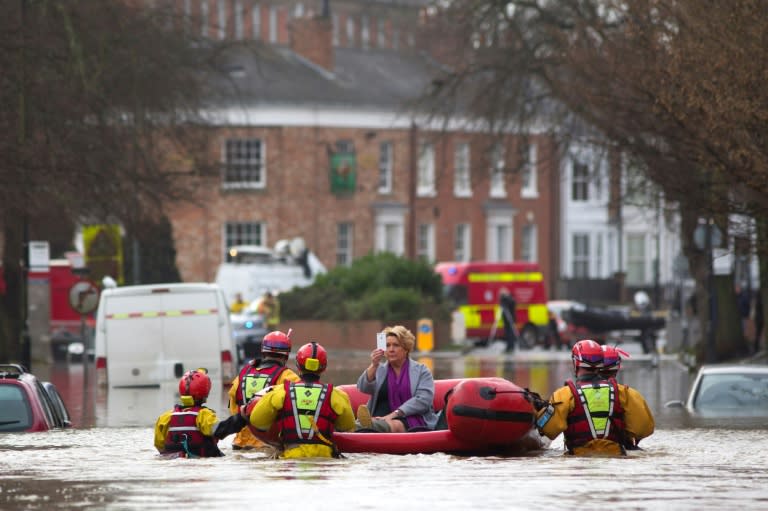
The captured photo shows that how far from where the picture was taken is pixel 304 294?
5375 cm

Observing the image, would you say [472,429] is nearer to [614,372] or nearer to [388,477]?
[614,372]

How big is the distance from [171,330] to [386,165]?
149 feet

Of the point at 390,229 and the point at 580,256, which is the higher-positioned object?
the point at 390,229

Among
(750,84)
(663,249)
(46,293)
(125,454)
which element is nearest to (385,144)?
(663,249)

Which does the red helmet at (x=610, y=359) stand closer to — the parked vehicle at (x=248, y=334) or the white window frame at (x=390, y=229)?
the parked vehicle at (x=248, y=334)

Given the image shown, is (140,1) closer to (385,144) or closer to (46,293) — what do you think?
(46,293)

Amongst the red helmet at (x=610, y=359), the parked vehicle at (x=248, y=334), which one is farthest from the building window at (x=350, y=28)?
the red helmet at (x=610, y=359)

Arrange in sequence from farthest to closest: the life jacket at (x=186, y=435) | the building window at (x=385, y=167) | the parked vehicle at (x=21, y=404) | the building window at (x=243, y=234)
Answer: the building window at (x=385, y=167)
the building window at (x=243, y=234)
the parked vehicle at (x=21, y=404)
the life jacket at (x=186, y=435)

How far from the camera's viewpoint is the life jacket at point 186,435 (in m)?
15.6

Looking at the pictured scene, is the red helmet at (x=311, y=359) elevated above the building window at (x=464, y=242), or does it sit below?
below

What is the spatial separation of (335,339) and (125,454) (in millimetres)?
34472

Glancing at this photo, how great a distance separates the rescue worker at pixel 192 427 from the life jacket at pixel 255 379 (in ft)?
2.03

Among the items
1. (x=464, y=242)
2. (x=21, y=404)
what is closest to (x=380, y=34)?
(x=464, y=242)

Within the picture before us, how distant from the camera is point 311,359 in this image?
14984mm
